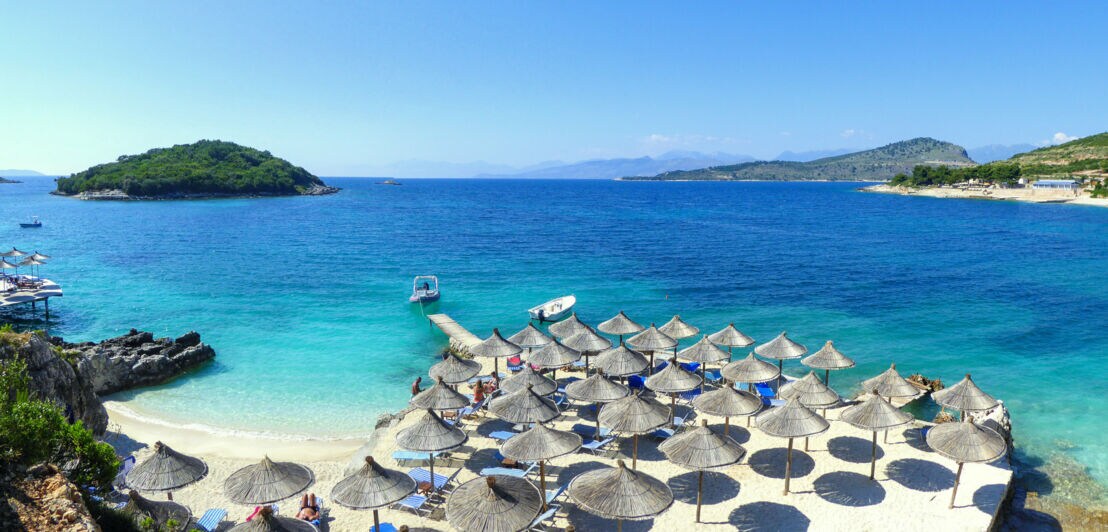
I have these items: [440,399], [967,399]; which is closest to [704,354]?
[967,399]

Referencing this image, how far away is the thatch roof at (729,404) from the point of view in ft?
48.5

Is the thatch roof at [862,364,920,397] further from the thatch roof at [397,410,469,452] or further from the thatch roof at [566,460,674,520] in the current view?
the thatch roof at [397,410,469,452]

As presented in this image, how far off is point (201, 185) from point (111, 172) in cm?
2313

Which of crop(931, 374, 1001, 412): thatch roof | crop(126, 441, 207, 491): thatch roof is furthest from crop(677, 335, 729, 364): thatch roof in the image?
crop(126, 441, 207, 491): thatch roof

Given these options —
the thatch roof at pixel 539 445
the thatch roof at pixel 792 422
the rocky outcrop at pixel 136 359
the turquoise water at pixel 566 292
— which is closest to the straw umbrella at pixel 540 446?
the thatch roof at pixel 539 445

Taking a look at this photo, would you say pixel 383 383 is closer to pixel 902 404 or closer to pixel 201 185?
pixel 902 404

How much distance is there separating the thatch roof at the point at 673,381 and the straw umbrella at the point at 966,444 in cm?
571

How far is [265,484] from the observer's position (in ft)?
37.5

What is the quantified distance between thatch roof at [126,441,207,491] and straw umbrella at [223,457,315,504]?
137 centimetres

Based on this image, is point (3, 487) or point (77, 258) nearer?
point (3, 487)

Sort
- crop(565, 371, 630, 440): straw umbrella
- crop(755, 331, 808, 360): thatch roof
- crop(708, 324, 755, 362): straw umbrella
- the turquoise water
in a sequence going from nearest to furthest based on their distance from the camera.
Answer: crop(565, 371, 630, 440): straw umbrella < crop(755, 331, 808, 360): thatch roof < crop(708, 324, 755, 362): straw umbrella < the turquoise water

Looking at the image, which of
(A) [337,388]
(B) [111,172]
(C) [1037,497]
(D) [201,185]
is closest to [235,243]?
(A) [337,388]

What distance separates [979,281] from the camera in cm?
4259

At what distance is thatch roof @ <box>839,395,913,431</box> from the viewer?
14062mm
